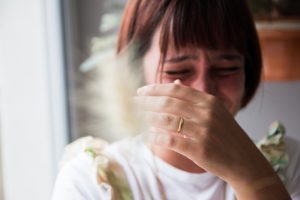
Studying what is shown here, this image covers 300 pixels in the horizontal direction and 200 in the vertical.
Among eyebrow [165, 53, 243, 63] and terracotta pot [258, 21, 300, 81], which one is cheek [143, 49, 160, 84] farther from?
terracotta pot [258, 21, 300, 81]

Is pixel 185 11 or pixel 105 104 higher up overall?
pixel 185 11

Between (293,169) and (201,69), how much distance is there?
170 mm

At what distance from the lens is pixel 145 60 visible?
1.18ft

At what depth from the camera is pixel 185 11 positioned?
34 centimetres

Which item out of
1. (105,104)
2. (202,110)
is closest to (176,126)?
(202,110)

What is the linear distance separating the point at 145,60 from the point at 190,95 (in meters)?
0.09

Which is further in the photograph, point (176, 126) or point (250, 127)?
point (250, 127)

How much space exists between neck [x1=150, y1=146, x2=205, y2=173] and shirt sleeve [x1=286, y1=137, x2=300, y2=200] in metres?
0.11

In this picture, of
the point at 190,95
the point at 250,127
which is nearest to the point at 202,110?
the point at 190,95

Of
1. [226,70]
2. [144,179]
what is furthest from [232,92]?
[144,179]

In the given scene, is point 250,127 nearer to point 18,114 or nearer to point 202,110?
point 202,110

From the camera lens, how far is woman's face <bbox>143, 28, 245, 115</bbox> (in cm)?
34

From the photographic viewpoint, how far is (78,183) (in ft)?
1.20

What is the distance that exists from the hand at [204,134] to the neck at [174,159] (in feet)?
0.22
